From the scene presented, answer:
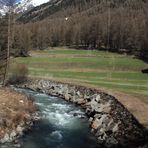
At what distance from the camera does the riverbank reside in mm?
37594

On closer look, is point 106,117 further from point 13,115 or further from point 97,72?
point 97,72

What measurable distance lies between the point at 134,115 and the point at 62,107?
15919 millimetres

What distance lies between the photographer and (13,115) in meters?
41.4

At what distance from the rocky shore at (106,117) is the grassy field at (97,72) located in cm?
395

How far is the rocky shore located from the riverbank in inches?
280

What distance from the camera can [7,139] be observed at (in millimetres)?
36469

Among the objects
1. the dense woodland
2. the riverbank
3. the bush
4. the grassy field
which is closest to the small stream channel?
the riverbank

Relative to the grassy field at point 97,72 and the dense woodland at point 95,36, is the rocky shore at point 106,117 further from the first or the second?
the dense woodland at point 95,36

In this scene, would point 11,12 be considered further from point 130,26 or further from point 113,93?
point 130,26

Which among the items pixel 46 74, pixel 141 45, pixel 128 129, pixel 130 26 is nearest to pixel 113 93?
pixel 128 129

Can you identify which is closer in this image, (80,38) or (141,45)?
(141,45)

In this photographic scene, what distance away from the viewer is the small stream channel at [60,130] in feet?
120

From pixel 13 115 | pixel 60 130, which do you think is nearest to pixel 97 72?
pixel 60 130

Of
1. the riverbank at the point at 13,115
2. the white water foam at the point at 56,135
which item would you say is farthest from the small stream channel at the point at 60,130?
the riverbank at the point at 13,115
